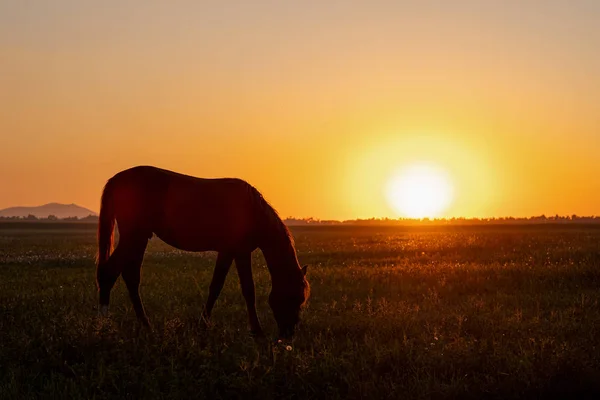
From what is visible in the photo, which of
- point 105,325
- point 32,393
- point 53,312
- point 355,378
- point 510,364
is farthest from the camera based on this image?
point 53,312

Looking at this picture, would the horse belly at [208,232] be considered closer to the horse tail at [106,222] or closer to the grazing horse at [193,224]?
the grazing horse at [193,224]

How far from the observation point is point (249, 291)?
33.4 feet

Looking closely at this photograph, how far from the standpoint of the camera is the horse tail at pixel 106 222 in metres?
10.9

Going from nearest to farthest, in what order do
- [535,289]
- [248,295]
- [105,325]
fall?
1. [105,325]
2. [248,295]
3. [535,289]

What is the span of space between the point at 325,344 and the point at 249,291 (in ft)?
6.14

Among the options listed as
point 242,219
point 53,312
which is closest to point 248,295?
point 242,219

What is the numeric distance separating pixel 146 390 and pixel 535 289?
37.7ft

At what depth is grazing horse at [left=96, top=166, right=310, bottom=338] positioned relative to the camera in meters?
10.4

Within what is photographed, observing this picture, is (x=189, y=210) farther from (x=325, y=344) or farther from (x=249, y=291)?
(x=325, y=344)

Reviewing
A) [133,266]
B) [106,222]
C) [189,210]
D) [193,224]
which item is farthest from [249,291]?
[106,222]

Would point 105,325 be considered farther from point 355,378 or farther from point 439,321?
point 439,321

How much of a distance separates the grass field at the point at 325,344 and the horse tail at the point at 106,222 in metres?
1.18

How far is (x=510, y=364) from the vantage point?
7.67 metres

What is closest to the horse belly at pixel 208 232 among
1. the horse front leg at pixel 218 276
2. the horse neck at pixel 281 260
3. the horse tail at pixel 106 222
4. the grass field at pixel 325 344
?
the horse front leg at pixel 218 276
